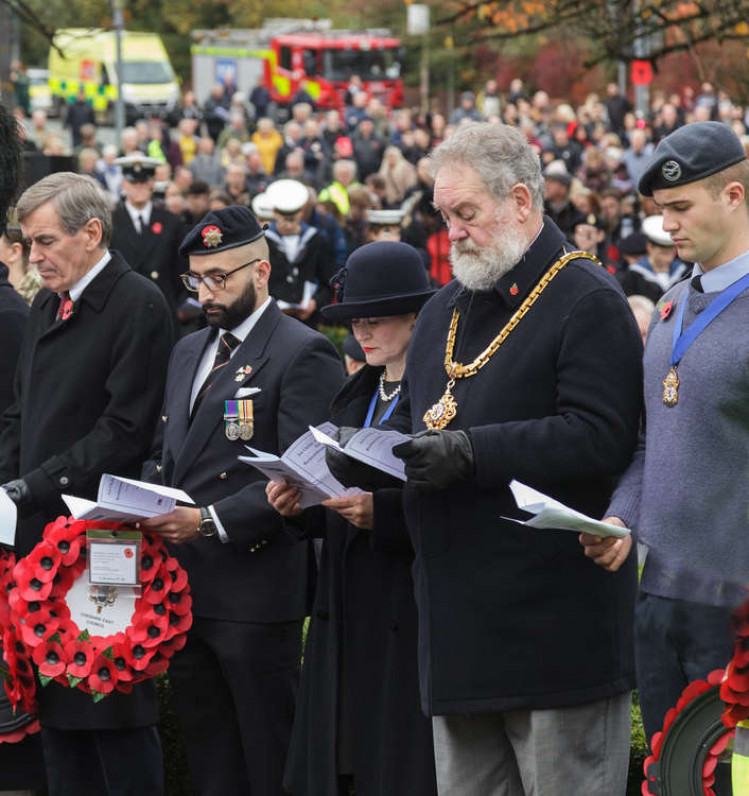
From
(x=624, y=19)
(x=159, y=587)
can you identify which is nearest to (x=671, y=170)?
(x=159, y=587)

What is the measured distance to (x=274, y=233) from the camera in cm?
1387

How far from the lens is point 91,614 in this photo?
5395 mm

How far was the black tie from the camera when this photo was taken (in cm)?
562

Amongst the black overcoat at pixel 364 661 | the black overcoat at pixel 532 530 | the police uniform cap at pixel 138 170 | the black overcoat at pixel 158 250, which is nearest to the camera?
the black overcoat at pixel 532 530

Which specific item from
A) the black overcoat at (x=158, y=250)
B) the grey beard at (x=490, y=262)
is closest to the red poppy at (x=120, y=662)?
the grey beard at (x=490, y=262)

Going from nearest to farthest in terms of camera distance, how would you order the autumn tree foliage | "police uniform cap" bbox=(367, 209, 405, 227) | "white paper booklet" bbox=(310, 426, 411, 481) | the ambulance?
"white paper booklet" bbox=(310, 426, 411, 481)
the autumn tree foliage
"police uniform cap" bbox=(367, 209, 405, 227)
the ambulance

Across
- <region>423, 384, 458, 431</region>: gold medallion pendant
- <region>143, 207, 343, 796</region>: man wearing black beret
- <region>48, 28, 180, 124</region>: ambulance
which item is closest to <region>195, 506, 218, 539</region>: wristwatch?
<region>143, 207, 343, 796</region>: man wearing black beret

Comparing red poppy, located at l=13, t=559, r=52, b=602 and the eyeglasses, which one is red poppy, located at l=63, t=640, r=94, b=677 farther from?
the eyeglasses

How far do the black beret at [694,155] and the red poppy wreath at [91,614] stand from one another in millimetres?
2125

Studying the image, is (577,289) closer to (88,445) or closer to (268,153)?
(88,445)

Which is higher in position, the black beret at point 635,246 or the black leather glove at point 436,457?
the black leather glove at point 436,457

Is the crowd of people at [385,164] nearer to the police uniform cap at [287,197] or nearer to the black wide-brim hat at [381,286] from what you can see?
the police uniform cap at [287,197]

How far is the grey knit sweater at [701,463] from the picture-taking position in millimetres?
3980

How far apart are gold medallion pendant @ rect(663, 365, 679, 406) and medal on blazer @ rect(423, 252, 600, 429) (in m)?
0.45
